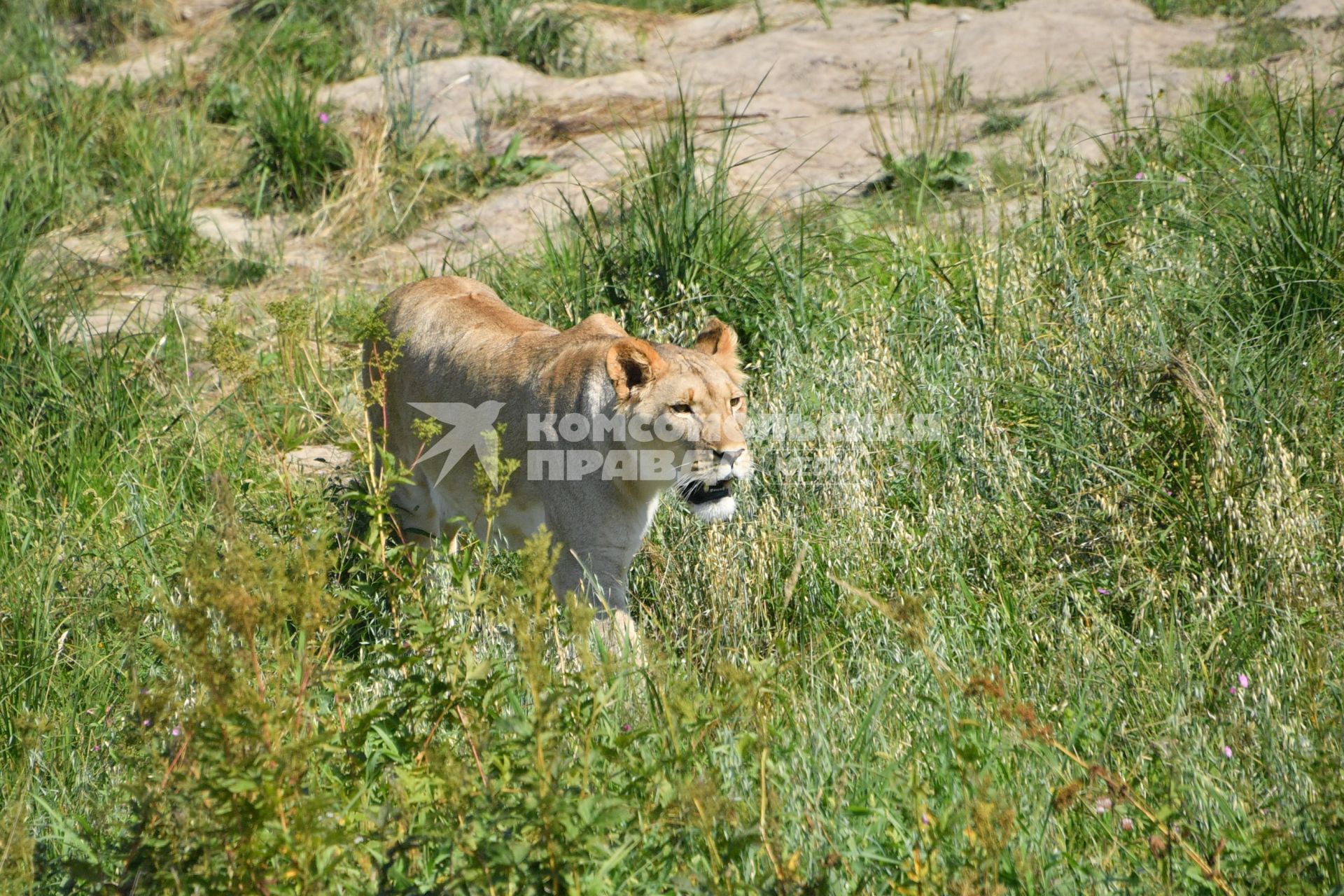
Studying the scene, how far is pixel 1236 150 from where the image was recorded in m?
5.74

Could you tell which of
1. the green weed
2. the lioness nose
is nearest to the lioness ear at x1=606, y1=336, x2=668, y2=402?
the lioness nose

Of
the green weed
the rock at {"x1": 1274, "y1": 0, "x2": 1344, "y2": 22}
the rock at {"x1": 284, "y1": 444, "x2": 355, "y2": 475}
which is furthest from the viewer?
the rock at {"x1": 1274, "y1": 0, "x2": 1344, "y2": 22}

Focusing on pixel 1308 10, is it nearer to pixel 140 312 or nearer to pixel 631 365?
pixel 631 365

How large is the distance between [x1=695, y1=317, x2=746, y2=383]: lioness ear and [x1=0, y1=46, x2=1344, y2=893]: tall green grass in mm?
435

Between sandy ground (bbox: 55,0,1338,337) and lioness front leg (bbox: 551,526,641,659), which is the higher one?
sandy ground (bbox: 55,0,1338,337)

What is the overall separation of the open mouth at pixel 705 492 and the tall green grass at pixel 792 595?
0.90 feet

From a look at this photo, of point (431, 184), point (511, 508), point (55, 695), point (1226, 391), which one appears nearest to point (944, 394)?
point (1226, 391)

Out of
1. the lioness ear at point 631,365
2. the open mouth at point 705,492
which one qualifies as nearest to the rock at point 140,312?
the lioness ear at point 631,365

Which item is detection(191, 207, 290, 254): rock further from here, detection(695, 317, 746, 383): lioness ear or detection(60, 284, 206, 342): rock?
detection(695, 317, 746, 383): lioness ear

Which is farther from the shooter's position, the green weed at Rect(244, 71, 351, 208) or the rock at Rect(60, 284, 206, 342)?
the green weed at Rect(244, 71, 351, 208)

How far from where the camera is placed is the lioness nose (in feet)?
13.1

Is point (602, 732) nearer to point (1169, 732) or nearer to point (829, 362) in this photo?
point (1169, 732)

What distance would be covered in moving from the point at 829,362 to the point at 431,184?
3.96m

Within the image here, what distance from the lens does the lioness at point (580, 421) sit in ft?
13.2
